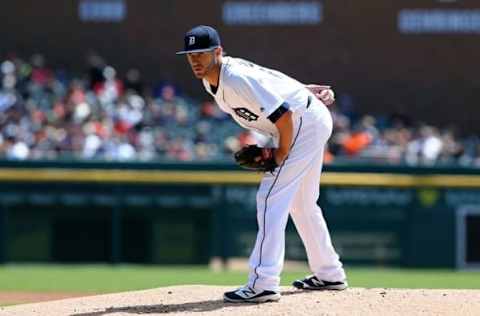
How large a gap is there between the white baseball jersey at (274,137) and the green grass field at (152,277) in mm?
3563

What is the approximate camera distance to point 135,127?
17484 millimetres

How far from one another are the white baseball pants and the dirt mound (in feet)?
0.69

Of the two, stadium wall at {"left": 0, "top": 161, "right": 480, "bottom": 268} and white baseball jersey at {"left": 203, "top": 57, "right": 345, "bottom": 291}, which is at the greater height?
white baseball jersey at {"left": 203, "top": 57, "right": 345, "bottom": 291}

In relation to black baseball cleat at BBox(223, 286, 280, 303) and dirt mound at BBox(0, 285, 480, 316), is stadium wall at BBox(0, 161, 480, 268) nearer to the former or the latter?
dirt mound at BBox(0, 285, 480, 316)

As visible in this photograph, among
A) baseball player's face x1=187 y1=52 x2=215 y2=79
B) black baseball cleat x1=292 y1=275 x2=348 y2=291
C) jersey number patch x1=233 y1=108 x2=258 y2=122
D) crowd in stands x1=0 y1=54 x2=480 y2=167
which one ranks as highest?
baseball player's face x1=187 y1=52 x2=215 y2=79

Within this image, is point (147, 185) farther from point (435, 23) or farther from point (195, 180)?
point (435, 23)

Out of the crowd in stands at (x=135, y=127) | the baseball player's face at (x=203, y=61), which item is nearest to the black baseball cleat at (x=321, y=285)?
the baseball player's face at (x=203, y=61)

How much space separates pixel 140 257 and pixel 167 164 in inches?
47.8

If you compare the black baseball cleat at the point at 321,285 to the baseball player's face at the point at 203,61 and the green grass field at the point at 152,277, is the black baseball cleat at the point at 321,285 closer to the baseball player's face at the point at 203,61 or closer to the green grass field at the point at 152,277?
the baseball player's face at the point at 203,61

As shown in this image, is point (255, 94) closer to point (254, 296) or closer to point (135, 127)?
point (254, 296)

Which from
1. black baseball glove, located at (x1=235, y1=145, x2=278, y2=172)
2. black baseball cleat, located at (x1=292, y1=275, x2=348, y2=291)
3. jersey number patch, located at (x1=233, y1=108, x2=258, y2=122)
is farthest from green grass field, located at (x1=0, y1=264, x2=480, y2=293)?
jersey number patch, located at (x1=233, y1=108, x2=258, y2=122)

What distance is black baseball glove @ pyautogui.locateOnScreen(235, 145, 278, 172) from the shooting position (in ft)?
23.0

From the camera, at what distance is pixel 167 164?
14281 mm

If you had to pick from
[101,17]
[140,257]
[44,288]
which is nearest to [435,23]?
[101,17]
